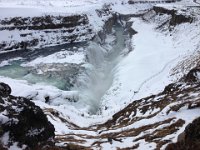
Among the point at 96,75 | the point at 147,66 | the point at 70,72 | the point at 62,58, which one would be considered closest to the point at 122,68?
the point at 147,66

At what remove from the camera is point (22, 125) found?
11.5m

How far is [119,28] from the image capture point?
67.6 m

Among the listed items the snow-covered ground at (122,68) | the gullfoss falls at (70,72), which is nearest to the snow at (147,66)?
the snow-covered ground at (122,68)

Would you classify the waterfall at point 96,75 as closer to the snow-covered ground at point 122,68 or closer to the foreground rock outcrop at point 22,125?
the snow-covered ground at point 122,68

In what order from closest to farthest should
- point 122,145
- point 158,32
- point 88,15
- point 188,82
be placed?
1. point 122,145
2. point 188,82
3. point 158,32
4. point 88,15

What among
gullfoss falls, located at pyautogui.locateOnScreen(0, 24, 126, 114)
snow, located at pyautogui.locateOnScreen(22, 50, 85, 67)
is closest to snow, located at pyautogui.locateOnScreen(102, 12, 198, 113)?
gullfoss falls, located at pyautogui.locateOnScreen(0, 24, 126, 114)

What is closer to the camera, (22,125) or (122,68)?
(22,125)

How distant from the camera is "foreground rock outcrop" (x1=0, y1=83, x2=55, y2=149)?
11023 millimetres

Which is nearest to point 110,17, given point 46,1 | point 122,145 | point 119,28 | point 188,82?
point 119,28

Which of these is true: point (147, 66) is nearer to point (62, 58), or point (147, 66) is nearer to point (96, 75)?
point (96, 75)

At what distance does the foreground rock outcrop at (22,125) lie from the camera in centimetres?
1102

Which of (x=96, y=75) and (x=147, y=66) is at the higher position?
(x=147, y=66)

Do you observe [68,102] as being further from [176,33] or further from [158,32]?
[158,32]

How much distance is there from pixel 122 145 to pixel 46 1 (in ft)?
186
